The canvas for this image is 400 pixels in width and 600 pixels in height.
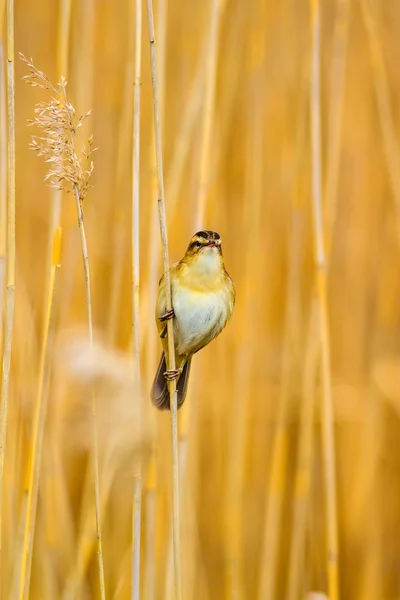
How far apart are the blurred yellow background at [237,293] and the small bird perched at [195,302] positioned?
58 millimetres

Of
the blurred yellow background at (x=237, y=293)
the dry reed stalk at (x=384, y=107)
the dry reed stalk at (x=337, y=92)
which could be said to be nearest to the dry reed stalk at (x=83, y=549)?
the blurred yellow background at (x=237, y=293)

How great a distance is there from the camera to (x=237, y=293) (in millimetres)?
2066

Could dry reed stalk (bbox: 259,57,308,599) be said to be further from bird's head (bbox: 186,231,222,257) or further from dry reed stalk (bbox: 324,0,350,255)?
bird's head (bbox: 186,231,222,257)

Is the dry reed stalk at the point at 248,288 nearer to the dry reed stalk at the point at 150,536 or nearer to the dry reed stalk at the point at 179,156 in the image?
the dry reed stalk at the point at 179,156

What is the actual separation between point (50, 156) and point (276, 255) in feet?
5.13

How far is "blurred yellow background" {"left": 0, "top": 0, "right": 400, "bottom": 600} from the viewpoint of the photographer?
1610mm

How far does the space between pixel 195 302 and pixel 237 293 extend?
0.62 m

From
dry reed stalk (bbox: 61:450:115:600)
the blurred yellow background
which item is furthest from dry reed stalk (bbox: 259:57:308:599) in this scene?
dry reed stalk (bbox: 61:450:115:600)

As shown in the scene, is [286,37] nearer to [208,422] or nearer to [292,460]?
[208,422]

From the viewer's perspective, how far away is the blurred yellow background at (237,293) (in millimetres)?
1610

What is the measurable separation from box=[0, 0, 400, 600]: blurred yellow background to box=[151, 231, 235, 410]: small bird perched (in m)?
0.06

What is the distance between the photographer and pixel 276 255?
2504 millimetres

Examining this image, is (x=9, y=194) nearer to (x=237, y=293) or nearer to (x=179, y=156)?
(x=179, y=156)

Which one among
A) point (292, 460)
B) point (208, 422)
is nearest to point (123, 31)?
point (208, 422)
